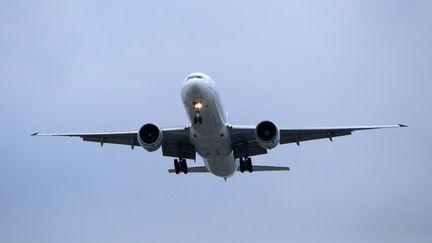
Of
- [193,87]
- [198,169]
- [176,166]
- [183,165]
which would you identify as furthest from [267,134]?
[198,169]

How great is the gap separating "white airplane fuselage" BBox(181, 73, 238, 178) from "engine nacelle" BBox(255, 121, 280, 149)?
5.40 ft

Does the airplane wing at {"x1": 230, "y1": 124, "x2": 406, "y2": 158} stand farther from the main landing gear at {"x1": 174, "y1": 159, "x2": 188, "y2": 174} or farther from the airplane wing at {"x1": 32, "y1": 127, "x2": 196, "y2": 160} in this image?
the main landing gear at {"x1": 174, "y1": 159, "x2": 188, "y2": 174}

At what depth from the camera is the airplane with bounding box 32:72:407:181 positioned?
3152cm

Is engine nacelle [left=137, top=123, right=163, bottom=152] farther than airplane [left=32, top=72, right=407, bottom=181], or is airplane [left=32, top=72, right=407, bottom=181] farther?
engine nacelle [left=137, top=123, right=163, bottom=152]

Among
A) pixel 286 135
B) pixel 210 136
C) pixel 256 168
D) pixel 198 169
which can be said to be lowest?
pixel 256 168

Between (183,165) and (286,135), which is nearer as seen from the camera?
(286,135)

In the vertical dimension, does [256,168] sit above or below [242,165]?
below

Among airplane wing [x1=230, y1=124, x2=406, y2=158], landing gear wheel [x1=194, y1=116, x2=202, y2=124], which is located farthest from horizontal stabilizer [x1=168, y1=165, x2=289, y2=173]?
landing gear wheel [x1=194, y1=116, x2=202, y2=124]

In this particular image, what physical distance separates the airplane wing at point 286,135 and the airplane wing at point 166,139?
8.16ft

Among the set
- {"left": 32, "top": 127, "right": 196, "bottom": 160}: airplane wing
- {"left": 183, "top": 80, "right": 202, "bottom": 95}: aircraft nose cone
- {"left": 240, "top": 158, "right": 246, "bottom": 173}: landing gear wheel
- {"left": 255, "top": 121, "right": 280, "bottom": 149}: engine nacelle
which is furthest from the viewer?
{"left": 240, "top": 158, "right": 246, "bottom": 173}: landing gear wheel

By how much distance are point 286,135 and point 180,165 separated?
6099 millimetres

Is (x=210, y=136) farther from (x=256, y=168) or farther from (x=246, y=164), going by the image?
(x=256, y=168)

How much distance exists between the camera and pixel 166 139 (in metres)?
35.7

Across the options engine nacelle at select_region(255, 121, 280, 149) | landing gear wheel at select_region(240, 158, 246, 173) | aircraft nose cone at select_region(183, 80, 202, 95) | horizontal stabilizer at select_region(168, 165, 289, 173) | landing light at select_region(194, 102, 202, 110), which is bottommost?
horizontal stabilizer at select_region(168, 165, 289, 173)
